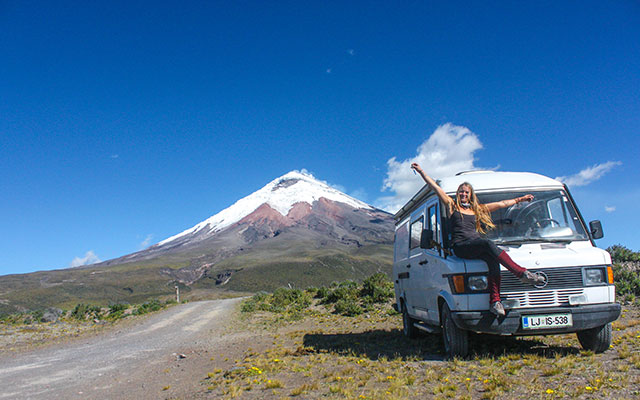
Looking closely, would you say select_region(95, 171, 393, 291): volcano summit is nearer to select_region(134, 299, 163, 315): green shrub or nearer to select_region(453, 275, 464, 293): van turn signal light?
select_region(134, 299, 163, 315): green shrub

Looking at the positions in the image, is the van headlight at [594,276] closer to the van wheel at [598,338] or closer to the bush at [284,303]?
the van wheel at [598,338]

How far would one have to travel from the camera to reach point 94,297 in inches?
3260

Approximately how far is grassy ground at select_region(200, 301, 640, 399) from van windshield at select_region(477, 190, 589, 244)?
164 cm

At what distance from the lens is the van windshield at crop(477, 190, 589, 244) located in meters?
6.32

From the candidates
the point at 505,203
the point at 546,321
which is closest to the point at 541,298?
the point at 546,321

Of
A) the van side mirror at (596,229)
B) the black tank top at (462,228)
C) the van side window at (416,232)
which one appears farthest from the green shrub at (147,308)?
the van side mirror at (596,229)

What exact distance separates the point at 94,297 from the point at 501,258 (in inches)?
3598

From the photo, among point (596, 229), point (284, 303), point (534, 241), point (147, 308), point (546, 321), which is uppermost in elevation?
point (596, 229)

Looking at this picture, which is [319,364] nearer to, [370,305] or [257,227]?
[370,305]

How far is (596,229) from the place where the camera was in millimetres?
6340

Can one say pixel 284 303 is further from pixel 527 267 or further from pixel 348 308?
A: pixel 527 267

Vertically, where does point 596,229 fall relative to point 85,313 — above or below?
above

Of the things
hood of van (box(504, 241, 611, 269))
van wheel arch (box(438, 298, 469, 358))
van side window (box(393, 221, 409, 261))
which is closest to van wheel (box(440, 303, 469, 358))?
van wheel arch (box(438, 298, 469, 358))

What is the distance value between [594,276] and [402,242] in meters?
4.28
